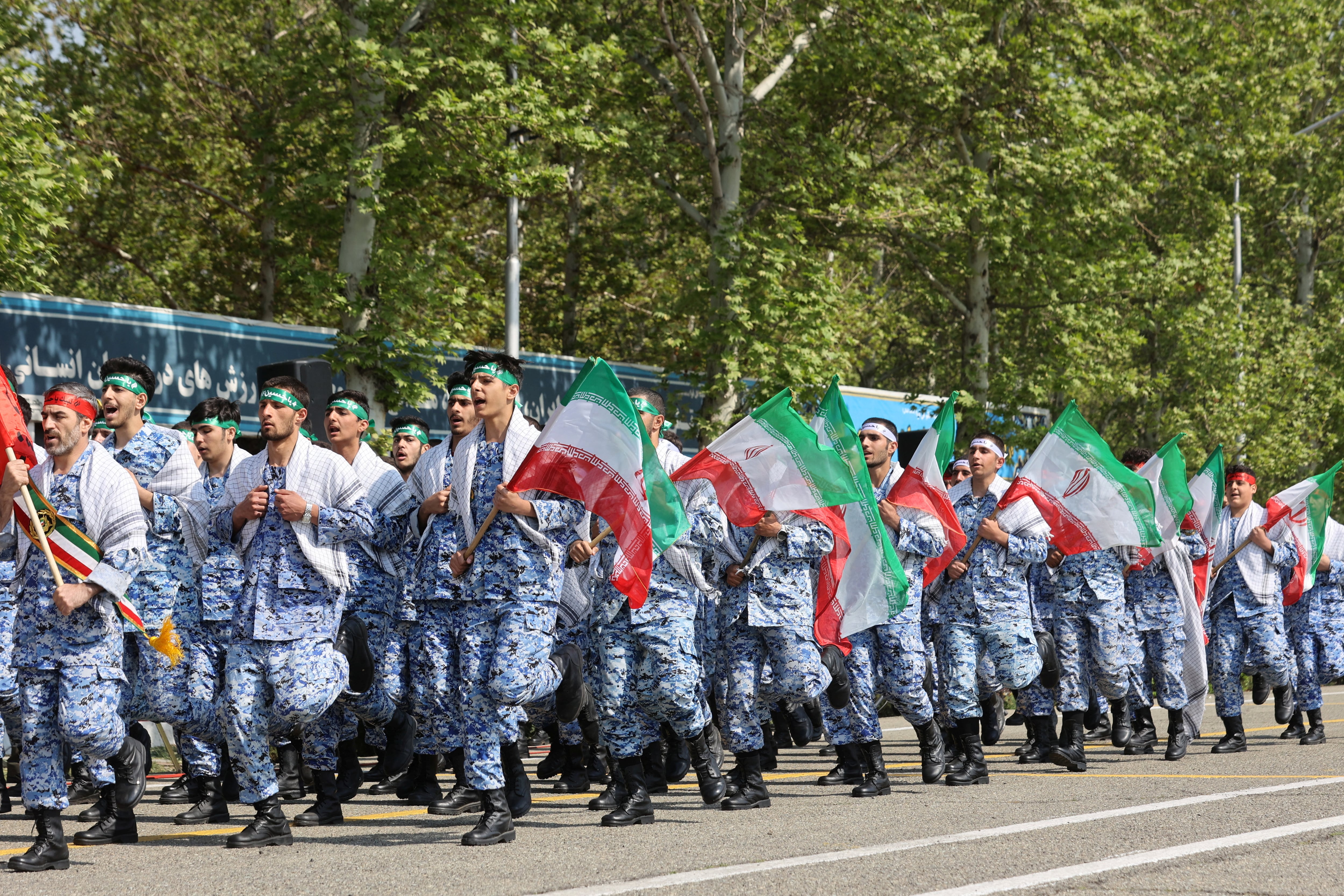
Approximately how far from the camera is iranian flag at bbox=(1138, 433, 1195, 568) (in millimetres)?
11734

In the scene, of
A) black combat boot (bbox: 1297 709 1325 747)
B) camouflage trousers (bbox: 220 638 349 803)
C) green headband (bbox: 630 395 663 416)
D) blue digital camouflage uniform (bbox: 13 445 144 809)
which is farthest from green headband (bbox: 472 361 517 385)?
black combat boot (bbox: 1297 709 1325 747)

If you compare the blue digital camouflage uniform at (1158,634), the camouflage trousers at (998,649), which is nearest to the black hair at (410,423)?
the camouflage trousers at (998,649)

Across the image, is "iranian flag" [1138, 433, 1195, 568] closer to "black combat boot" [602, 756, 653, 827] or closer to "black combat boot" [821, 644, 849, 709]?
"black combat boot" [821, 644, 849, 709]

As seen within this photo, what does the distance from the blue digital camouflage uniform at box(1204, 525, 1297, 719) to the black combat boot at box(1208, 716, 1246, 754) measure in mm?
Answer: 354

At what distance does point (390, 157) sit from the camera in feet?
55.3

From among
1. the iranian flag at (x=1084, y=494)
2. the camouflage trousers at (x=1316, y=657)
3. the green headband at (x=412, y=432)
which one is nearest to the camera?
the green headband at (x=412, y=432)

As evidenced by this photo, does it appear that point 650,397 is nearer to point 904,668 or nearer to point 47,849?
point 904,668

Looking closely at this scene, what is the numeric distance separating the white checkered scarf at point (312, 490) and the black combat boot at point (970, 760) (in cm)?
388

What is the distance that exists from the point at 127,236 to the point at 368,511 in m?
19.6

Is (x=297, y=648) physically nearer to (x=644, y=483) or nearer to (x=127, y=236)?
(x=644, y=483)

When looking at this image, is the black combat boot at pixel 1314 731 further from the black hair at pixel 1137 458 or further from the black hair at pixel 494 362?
the black hair at pixel 494 362

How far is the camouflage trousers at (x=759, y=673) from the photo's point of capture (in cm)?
823

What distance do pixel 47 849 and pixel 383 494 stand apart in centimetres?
235

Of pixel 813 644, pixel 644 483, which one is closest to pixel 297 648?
pixel 644 483
